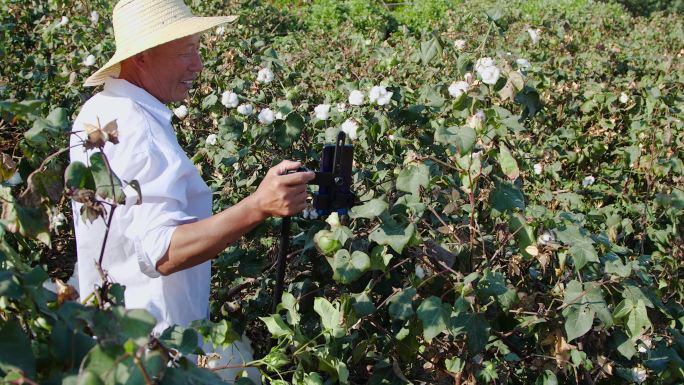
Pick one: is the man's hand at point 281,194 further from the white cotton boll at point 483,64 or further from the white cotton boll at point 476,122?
the white cotton boll at point 483,64

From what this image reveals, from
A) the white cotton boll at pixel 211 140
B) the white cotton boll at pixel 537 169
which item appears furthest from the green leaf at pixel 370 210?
the white cotton boll at pixel 537 169

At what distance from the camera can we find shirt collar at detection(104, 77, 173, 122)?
1799 millimetres

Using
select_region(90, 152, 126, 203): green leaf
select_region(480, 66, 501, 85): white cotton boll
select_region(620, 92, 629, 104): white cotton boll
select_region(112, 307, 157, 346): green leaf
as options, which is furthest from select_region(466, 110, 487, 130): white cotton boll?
select_region(620, 92, 629, 104): white cotton boll

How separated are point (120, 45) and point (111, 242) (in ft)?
1.58

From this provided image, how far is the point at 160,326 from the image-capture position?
1.85m

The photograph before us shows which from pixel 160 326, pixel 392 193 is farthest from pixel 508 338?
pixel 160 326

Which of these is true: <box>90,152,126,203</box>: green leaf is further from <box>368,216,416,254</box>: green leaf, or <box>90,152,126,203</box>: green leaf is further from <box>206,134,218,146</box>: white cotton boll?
<box>206,134,218,146</box>: white cotton boll

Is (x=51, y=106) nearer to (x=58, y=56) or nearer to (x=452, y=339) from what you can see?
(x=58, y=56)

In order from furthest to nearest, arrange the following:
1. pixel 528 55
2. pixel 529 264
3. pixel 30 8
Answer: pixel 30 8 < pixel 528 55 < pixel 529 264

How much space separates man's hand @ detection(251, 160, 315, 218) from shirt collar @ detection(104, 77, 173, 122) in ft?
1.16

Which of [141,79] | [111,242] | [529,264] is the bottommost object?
[529,264]

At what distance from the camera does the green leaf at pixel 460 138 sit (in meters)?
1.73

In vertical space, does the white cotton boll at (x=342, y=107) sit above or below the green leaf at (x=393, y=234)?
below

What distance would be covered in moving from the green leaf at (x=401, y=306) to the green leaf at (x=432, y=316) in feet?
0.13
